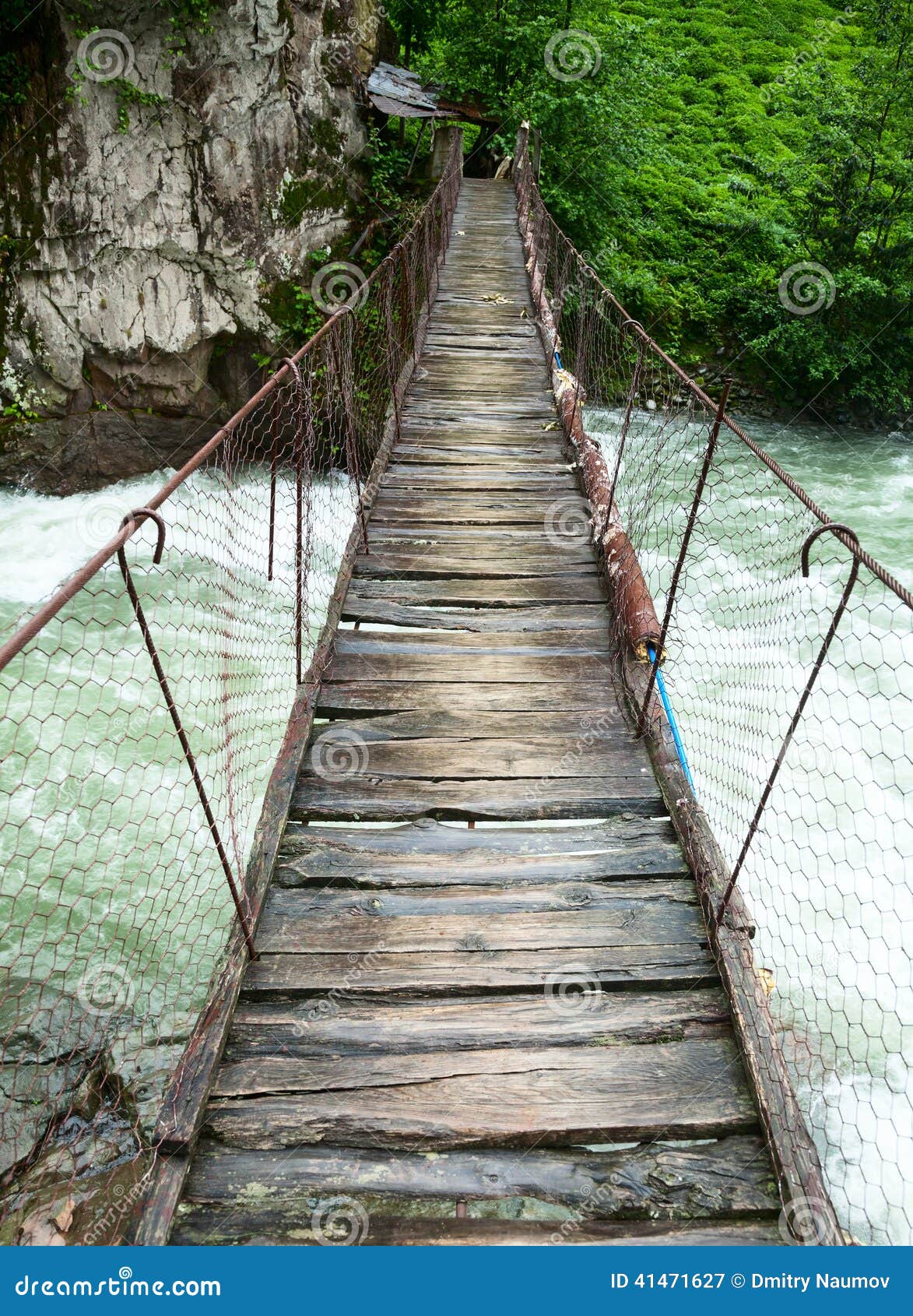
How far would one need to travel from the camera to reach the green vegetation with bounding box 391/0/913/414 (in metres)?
11.1

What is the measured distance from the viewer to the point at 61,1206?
9.74 feet

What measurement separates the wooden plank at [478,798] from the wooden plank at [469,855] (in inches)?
2.1

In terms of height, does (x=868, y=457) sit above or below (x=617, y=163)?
below

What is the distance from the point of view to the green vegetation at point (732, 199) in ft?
36.4

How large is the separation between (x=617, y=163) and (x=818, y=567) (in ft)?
26.5

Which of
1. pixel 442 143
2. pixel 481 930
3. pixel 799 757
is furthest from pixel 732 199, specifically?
pixel 481 930

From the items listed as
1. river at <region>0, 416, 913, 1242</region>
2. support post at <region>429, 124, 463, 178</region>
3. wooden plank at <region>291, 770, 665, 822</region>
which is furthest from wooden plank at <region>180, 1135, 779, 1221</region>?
support post at <region>429, 124, 463, 178</region>

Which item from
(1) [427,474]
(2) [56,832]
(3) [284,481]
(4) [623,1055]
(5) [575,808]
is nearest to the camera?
(4) [623,1055]

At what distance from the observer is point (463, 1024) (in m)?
2.21

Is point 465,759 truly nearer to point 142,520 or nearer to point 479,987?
point 479,987

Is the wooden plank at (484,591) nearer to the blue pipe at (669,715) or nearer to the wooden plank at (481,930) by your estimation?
the blue pipe at (669,715)

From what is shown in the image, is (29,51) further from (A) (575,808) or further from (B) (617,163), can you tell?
(A) (575,808)

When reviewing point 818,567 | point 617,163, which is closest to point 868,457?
point 818,567

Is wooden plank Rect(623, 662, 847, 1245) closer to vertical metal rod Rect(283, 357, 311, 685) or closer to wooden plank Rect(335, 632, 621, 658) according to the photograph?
wooden plank Rect(335, 632, 621, 658)
